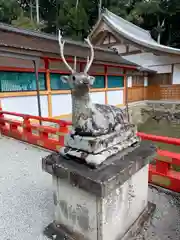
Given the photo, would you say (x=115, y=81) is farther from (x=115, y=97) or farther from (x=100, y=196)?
(x=100, y=196)

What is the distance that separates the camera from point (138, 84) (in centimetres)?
1341

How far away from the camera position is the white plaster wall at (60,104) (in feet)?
23.2

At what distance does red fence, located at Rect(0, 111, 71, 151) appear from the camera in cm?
381

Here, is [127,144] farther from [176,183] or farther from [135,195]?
[176,183]

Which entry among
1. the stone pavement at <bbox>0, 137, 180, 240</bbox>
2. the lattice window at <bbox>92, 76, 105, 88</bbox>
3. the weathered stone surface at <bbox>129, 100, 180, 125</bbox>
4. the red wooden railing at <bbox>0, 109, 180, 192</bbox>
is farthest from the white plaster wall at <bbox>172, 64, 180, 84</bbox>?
the stone pavement at <bbox>0, 137, 180, 240</bbox>

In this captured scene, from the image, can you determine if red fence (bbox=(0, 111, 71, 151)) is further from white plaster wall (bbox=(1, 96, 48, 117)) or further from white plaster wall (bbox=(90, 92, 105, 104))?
white plaster wall (bbox=(90, 92, 105, 104))

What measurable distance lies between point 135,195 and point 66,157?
0.78 meters

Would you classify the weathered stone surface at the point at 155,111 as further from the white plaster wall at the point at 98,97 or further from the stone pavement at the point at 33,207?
the stone pavement at the point at 33,207

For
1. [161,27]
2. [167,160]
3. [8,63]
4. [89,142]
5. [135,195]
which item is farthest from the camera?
[161,27]

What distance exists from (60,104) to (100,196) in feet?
20.3

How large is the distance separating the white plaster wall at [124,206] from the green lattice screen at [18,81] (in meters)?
5.17

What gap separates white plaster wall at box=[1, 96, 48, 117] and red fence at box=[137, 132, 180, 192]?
4656 millimetres

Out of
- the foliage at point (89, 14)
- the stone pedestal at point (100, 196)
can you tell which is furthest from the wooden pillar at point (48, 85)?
the foliage at point (89, 14)

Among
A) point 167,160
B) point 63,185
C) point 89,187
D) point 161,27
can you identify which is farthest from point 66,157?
point 161,27
